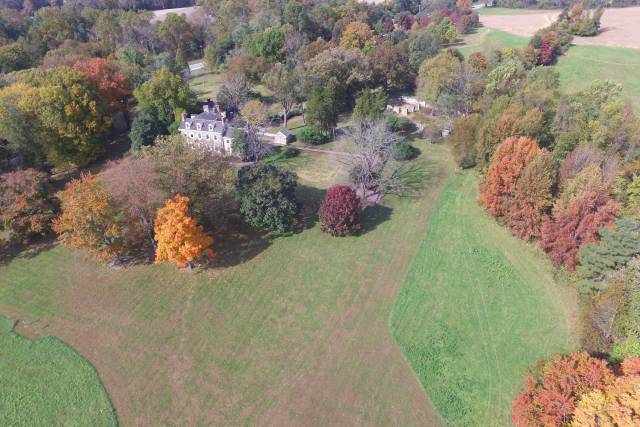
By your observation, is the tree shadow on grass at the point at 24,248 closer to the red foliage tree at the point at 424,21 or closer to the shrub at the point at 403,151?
the shrub at the point at 403,151

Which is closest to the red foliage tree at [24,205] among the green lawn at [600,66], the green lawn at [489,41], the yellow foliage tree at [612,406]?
the yellow foliage tree at [612,406]

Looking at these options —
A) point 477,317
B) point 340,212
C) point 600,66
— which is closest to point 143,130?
point 340,212

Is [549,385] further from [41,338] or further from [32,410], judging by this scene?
[41,338]

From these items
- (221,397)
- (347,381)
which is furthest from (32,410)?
(347,381)

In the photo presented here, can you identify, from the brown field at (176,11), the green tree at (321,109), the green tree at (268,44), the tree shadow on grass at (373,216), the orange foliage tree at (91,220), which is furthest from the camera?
the brown field at (176,11)

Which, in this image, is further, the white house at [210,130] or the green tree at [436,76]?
the green tree at [436,76]

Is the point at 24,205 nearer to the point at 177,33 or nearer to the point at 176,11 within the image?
the point at 177,33
